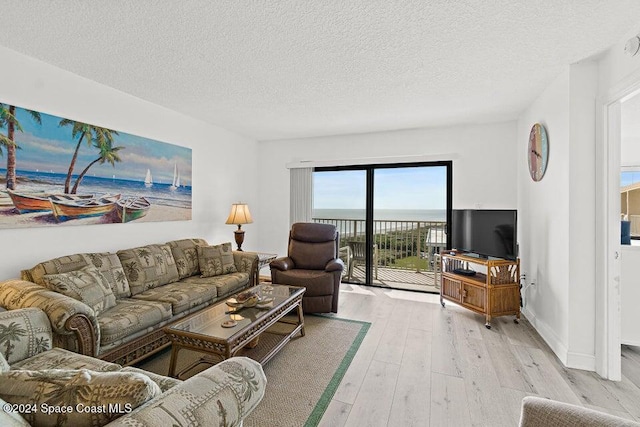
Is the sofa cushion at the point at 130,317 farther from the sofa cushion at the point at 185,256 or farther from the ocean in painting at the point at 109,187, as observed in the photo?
the ocean in painting at the point at 109,187

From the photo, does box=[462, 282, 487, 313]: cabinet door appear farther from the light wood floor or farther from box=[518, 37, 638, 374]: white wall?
box=[518, 37, 638, 374]: white wall

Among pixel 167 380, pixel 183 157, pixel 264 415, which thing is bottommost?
pixel 264 415

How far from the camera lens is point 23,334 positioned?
1573 millimetres

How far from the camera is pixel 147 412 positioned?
0.80 m

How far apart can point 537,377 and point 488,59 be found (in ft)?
7.90

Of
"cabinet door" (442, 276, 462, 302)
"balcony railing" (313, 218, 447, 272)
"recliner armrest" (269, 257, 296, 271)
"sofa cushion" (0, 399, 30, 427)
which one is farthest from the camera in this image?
"balcony railing" (313, 218, 447, 272)

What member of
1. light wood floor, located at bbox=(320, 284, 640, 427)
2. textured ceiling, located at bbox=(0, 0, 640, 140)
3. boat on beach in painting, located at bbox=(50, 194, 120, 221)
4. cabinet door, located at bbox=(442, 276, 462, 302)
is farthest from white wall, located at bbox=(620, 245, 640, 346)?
boat on beach in painting, located at bbox=(50, 194, 120, 221)

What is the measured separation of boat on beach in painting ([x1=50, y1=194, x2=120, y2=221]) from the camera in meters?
2.54

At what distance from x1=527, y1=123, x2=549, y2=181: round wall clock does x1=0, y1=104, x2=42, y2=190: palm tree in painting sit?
177 inches

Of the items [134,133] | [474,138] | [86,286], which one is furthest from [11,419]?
[474,138]

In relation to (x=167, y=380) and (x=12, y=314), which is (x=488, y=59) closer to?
(x=167, y=380)

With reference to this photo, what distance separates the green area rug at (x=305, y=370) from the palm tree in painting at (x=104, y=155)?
69.9 inches

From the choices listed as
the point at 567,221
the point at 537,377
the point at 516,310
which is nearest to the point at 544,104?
the point at 567,221

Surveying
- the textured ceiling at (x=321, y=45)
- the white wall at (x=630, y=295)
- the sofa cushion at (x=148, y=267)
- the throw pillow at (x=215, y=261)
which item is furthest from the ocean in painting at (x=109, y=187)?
the white wall at (x=630, y=295)
